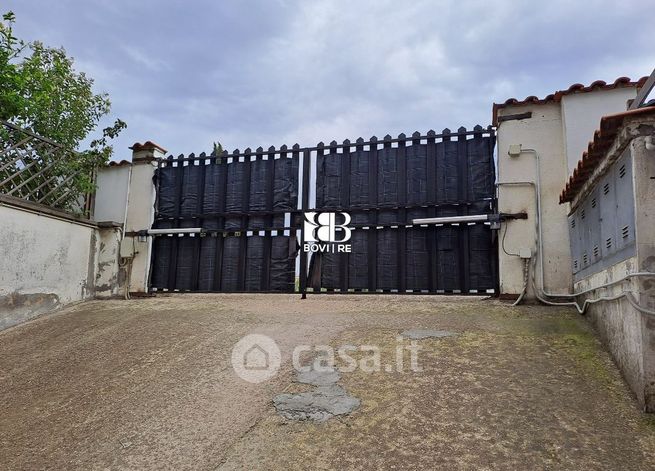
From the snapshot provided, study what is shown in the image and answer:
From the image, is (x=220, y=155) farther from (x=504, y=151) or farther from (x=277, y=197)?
(x=504, y=151)

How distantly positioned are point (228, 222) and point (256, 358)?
368 cm

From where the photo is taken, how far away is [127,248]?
25.5 ft

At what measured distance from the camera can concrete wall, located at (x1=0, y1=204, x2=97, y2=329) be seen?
6.17 meters

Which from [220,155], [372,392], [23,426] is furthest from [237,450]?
[220,155]

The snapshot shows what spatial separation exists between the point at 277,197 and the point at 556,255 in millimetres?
4143

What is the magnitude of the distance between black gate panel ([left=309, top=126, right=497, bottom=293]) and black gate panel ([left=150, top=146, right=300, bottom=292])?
0.61 metres

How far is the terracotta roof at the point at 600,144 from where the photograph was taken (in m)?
3.16

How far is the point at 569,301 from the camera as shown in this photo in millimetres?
5383

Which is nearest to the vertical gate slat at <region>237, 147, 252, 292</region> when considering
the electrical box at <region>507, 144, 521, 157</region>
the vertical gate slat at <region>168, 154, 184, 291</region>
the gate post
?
the vertical gate slat at <region>168, 154, 184, 291</region>

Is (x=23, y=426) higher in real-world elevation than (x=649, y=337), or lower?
lower

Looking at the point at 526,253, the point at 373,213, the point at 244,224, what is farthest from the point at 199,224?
the point at 526,253

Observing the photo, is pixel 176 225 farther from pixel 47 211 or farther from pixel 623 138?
pixel 623 138

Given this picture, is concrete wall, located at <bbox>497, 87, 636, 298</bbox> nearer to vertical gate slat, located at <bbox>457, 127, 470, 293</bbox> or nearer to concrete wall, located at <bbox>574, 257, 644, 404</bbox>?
vertical gate slat, located at <bbox>457, 127, 470, 293</bbox>

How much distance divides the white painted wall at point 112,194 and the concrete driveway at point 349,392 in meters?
3.14
